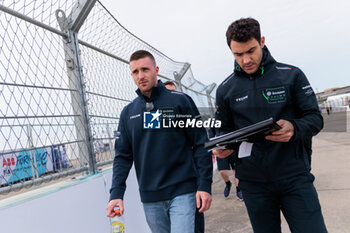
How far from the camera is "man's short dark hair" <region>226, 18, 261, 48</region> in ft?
5.94

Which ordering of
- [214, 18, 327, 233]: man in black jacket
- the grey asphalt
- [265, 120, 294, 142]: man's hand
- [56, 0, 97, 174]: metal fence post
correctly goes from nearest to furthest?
[265, 120, 294, 142]: man's hand, [214, 18, 327, 233]: man in black jacket, [56, 0, 97, 174]: metal fence post, the grey asphalt

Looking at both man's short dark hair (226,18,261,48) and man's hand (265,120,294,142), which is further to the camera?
man's short dark hair (226,18,261,48)

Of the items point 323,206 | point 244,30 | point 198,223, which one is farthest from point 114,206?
point 323,206

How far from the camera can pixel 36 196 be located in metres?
2.04

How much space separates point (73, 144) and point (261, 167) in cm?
179

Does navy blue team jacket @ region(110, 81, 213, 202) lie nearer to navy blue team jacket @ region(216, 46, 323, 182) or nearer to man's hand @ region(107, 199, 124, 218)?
man's hand @ region(107, 199, 124, 218)

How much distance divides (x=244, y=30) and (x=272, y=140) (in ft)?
2.35

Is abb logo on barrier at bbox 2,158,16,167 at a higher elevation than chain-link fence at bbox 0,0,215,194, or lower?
lower

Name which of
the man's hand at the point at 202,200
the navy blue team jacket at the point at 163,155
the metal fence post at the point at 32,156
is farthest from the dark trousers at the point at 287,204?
the metal fence post at the point at 32,156

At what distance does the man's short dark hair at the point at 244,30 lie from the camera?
1.81 metres

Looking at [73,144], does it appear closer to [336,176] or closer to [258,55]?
[258,55]

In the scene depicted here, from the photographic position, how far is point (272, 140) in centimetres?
171

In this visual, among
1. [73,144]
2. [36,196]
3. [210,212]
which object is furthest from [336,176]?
[36,196]

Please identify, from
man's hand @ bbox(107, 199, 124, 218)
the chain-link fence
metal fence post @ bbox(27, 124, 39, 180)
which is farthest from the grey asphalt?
metal fence post @ bbox(27, 124, 39, 180)
